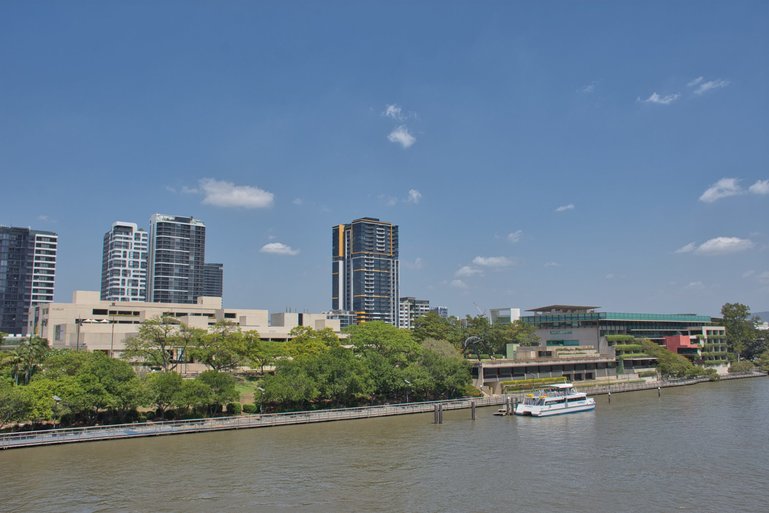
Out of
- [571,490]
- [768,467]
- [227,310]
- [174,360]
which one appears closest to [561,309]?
[227,310]

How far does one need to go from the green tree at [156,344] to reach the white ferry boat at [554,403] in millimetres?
52898

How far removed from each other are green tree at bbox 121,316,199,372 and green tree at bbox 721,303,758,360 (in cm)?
15268

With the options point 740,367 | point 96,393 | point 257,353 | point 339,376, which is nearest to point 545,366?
point 339,376

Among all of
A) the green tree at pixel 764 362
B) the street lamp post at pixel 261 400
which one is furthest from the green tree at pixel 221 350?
the green tree at pixel 764 362

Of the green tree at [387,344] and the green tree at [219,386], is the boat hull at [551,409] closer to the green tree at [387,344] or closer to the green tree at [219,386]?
the green tree at [387,344]

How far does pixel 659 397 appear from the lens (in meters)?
111

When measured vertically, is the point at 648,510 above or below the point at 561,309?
below

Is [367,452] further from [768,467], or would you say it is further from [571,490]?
[768,467]

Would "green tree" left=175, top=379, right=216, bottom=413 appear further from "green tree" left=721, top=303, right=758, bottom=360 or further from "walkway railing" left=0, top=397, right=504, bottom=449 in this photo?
"green tree" left=721, top=303, right=758, bottom=360

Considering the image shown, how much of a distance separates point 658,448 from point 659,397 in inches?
2148

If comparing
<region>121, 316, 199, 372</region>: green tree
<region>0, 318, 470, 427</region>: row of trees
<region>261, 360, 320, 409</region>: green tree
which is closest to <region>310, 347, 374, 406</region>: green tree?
<region>0, 318, 470, 427</region>: row of trees

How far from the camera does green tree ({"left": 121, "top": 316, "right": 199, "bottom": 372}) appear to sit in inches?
3720

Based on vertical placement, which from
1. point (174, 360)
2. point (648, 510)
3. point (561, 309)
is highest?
point (561, 309)

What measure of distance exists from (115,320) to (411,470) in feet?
347
